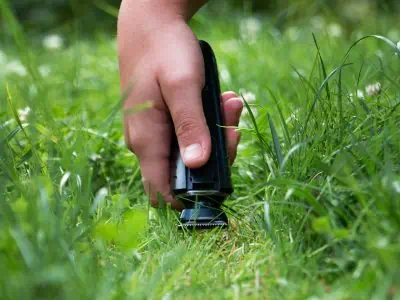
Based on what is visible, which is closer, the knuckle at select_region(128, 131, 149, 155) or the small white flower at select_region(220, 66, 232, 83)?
the knuckle at select_region(128, 131, 149, 155)

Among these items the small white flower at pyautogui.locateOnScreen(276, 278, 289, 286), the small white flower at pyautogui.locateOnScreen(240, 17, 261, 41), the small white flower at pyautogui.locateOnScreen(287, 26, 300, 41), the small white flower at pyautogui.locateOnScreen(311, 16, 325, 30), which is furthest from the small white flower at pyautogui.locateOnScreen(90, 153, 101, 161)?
the small white flower at pyautogui.locateOnScreen(311, 16, 325, 30)

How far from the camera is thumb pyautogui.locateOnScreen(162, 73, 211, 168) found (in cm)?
180

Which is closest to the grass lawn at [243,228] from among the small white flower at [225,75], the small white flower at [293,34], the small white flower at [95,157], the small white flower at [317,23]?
the small white flower at [95,157]

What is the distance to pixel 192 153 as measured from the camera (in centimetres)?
Result: 178

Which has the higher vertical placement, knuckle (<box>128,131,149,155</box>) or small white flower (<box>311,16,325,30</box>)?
small white flower (<box>311,16,325,30</box>)

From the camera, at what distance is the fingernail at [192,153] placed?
177 centimetres

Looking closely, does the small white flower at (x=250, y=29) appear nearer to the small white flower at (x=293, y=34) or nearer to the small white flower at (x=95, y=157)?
the small white flower at (x=293, y=34)

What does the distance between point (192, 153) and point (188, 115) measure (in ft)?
0.30

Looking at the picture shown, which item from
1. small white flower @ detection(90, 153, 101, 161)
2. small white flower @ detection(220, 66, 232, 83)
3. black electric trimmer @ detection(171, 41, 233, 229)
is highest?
small white flower @ detection(220, 66, 232, 83)

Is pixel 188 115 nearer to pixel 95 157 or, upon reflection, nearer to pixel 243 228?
pixel 243 228

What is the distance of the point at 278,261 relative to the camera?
4.68 ft

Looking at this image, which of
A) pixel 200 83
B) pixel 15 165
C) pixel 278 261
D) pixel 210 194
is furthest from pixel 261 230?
pixel 15 165

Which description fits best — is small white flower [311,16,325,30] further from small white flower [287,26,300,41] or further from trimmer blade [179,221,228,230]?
trimmer blade [179,221,228,230]

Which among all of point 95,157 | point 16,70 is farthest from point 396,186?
point 16,70
